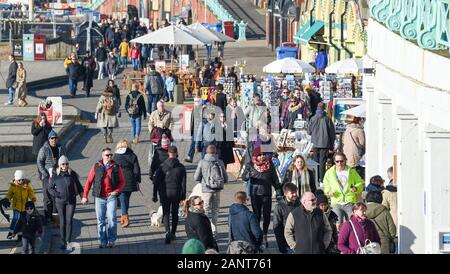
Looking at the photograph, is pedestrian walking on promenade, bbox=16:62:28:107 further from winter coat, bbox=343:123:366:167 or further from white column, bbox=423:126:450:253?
white column, bbox=423:126:450:253

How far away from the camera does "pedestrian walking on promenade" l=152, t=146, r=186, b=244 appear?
2184cm

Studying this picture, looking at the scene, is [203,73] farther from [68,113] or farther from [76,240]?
[76,240]

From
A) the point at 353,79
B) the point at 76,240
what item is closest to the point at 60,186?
the point at 76,240

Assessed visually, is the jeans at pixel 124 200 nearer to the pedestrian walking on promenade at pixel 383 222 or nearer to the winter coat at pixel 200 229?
the winter coat at pixel 200 229

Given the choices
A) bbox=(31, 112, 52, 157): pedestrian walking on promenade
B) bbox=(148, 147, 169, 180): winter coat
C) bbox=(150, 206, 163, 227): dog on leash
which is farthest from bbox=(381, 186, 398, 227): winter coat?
bbox=(31, 112, 52, 157): pedestrian walking on promenade

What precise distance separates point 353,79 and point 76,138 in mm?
6545

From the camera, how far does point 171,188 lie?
71.9 ft

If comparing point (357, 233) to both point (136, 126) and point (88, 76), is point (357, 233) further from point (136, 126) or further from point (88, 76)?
point (88, 76)

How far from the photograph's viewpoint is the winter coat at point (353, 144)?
2659cm

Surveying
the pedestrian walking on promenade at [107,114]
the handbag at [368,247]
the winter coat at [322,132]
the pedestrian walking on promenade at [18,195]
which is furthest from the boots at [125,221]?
the pedestrian walking on promenade at [107,114]

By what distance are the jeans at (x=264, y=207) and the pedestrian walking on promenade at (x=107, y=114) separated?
463 inches

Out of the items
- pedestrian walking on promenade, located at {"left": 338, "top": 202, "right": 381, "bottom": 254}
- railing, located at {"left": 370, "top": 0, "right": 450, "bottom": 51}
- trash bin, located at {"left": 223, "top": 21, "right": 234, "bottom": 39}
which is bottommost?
pedestrian walking on promenade, located at {"left": 338, "top": 202, "right": 381, "bottom": 254}

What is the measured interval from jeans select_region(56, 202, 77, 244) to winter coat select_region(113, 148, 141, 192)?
113 cm
